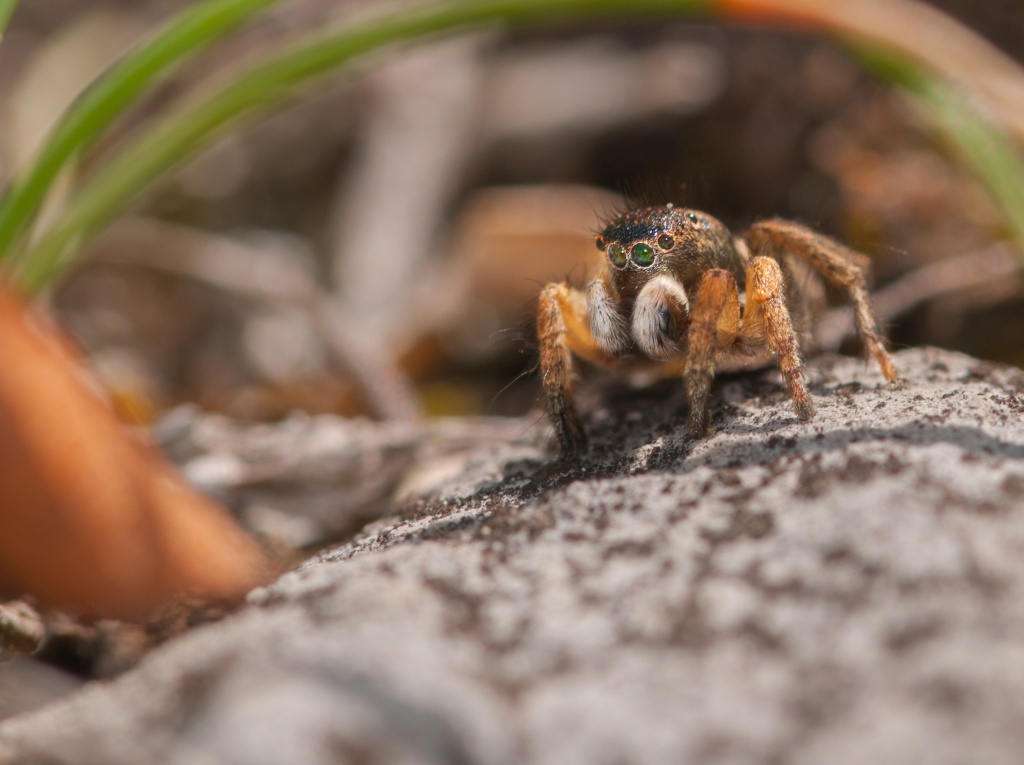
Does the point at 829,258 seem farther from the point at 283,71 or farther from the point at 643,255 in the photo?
the point at 283,71

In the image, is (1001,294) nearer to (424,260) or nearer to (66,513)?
(424,260)

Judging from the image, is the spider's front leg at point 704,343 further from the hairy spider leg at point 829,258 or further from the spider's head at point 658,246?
the hairy spider leg at point 829,258

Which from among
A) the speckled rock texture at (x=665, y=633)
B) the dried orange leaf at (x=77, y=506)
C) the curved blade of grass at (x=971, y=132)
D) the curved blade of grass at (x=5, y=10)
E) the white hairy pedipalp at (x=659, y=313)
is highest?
the curved blade of grass at (x=5, y=10)

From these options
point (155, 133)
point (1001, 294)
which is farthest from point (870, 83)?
point (155, 133)

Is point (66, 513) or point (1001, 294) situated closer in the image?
point (66, 513)

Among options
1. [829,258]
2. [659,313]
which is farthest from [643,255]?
[829,258]

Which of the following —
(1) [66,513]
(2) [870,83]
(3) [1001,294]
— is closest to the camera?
(1) [66,513]

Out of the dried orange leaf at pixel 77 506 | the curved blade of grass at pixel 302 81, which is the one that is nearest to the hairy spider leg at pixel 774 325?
the curved blade of grass at pixel 302 81
